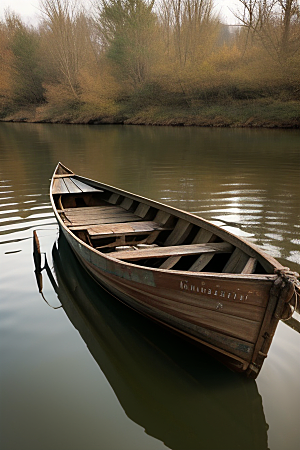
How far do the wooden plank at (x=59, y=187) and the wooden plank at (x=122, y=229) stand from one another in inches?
75.7

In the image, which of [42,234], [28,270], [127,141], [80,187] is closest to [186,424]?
[28,270]

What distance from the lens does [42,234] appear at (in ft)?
A: 21.7

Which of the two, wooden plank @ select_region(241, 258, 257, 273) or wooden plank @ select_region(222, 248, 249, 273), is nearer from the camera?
wooden plank @ select_region(241, 258, 257, 273)

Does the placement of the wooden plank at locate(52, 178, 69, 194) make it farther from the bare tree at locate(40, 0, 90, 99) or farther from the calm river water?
the bare tree at locate(40, 0, 90, 99)

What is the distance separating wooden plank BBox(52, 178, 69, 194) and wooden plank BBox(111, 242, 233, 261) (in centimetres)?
333

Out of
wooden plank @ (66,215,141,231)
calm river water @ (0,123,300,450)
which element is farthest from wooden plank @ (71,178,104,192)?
wooden plank @ (66,215,141,231)

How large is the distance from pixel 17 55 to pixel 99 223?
144ft

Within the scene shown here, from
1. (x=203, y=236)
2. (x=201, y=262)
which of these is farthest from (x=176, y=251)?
(x=203, y=236)

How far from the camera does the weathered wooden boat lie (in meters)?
2.72

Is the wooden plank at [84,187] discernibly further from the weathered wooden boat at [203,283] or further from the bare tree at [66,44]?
the bare tree at [66,44]

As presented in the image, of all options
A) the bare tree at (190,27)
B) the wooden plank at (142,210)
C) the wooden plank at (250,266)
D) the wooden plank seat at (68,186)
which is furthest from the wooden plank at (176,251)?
the bare tree at (190,27)

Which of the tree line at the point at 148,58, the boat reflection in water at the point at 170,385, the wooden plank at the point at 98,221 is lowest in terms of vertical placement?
the boat reflection in water at the point at 170,385

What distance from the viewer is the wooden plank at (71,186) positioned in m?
7.07

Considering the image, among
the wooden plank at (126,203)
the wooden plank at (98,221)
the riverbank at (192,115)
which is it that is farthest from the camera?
the riverbank at (192,115)
